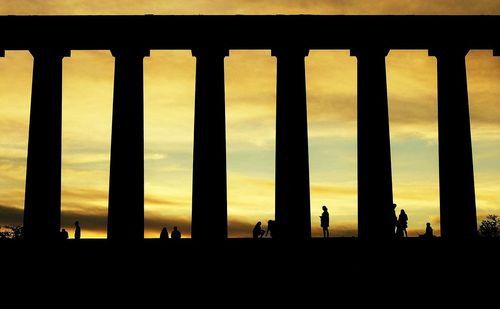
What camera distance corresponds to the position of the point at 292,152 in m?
174

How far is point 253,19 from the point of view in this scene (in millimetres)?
179625

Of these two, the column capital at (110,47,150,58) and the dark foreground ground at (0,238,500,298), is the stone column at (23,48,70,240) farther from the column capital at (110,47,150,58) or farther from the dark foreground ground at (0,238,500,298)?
the dark foreground ground at (0,238,500,298)

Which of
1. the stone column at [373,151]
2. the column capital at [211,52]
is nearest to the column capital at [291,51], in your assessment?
the column capital at [211,52]

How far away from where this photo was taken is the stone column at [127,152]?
6831 inches

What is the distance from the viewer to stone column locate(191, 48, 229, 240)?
172500mm

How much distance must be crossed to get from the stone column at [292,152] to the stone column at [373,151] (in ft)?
36.0

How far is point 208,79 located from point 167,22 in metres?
15.1

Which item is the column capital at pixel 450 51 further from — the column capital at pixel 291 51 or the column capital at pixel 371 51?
the column capital at pixel 291 51

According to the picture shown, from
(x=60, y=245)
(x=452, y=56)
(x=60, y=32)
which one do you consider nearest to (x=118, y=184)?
(x=60, y=245)

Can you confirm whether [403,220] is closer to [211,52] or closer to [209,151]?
[209,151]

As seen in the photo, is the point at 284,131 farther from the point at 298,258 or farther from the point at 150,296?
the point at 150,296

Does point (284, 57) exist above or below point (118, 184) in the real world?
above

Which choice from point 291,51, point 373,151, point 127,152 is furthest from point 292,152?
point 127,152

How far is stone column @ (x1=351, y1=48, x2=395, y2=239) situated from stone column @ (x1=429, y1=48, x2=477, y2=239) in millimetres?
11147
